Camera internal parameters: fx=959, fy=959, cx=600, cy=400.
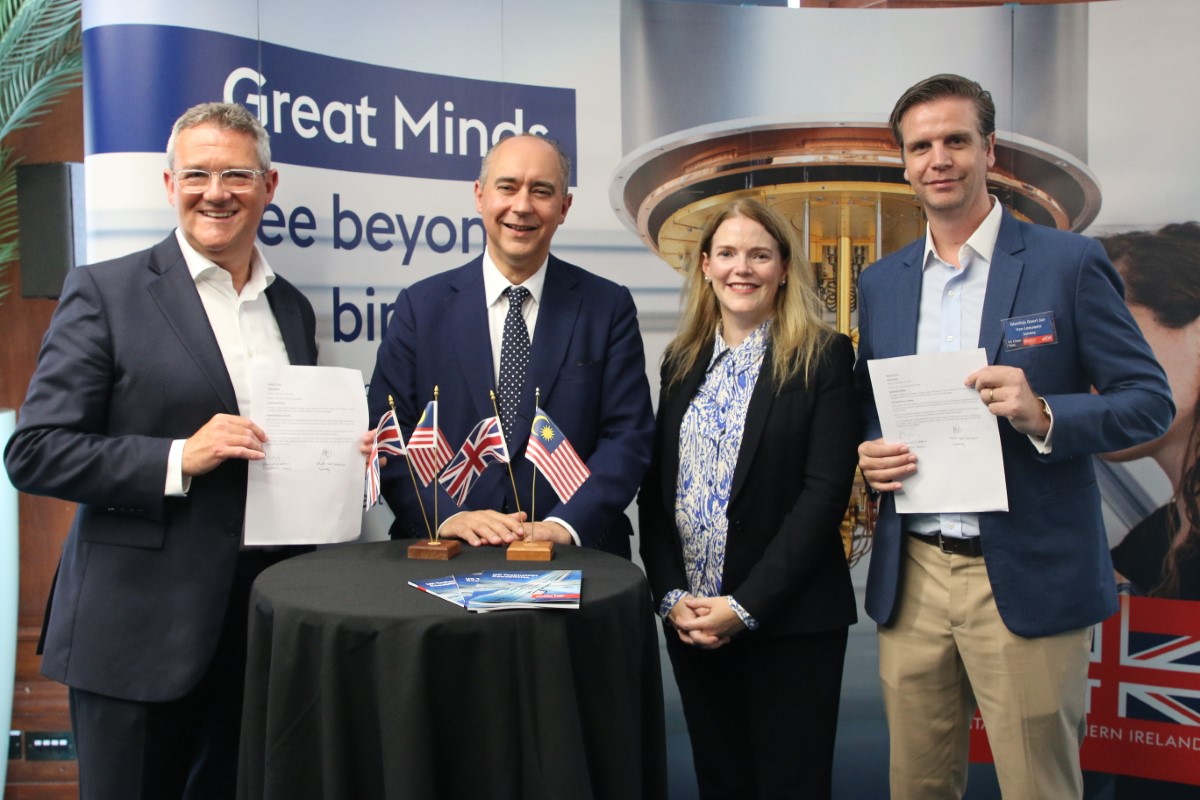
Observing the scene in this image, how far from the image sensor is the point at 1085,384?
7.79 ft

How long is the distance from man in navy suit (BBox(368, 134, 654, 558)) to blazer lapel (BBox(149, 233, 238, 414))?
44 centimetres

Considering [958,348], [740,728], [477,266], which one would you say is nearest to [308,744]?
[740,728]

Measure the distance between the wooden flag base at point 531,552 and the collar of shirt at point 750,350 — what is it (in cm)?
73

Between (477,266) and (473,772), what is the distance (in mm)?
1502

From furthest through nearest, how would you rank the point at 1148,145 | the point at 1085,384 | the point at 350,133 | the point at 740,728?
the point at 1148,145 → the point at 350,133 → the point at 740,728 → the point at 1085,384

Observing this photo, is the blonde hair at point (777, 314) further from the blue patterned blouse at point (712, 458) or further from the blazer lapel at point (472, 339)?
the blazer lapel at point (472, 339)

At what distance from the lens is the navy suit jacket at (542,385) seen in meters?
2.58

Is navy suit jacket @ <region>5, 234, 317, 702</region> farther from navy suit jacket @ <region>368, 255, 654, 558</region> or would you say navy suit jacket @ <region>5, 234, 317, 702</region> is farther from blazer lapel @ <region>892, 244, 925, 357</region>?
blazer lapel @ <region>892, 244, 925, 357</region>

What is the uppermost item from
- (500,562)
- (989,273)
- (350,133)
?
(350,133)

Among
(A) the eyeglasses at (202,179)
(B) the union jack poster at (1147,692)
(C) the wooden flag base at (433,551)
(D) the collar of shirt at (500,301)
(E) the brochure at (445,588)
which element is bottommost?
(B) the union jack poster at (1147,692)

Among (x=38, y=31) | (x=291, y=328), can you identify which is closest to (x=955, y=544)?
(x=291, y=328)

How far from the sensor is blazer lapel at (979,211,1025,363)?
2322 mm

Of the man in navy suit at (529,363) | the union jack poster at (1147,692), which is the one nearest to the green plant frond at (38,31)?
the man in navy suit at (529,363)

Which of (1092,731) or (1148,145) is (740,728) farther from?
(1148,145)
